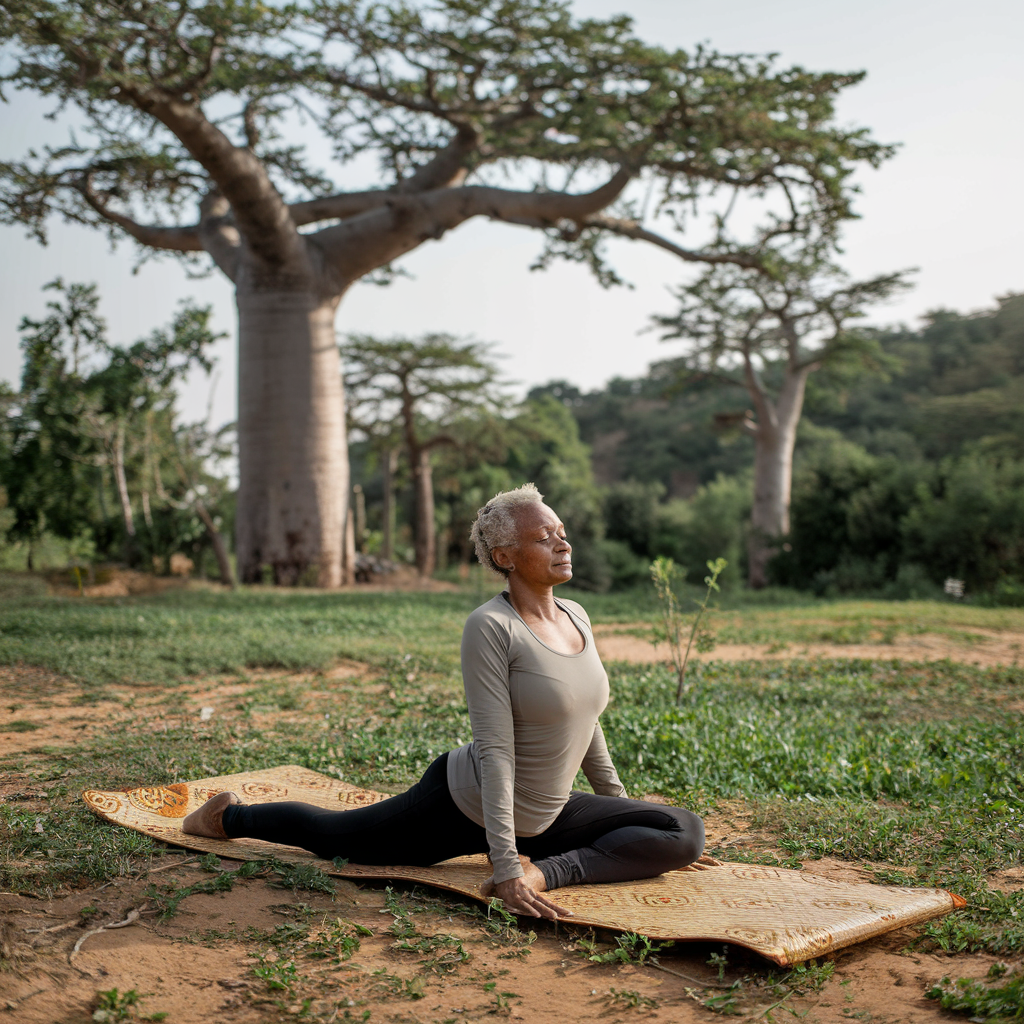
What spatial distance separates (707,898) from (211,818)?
1.61 m

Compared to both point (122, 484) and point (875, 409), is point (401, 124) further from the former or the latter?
point (875, 409)

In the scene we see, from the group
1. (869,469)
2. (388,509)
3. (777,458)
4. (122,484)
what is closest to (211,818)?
(122,484)

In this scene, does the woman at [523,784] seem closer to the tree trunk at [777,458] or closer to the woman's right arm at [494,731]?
the woman's right arm at [494,731]

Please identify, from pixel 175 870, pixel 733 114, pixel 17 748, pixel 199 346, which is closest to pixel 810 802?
pixel 175 870

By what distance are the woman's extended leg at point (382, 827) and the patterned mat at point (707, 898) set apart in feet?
0.18

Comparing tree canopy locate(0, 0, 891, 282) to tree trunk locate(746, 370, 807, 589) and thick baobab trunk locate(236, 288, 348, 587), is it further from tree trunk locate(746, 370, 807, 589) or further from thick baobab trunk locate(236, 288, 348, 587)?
tree trunk locate(746, 370, 807, 589)

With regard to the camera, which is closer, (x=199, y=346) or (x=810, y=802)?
(x=810, y=802)

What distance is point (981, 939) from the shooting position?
247cm

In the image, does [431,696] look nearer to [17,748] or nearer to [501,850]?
[17,748]

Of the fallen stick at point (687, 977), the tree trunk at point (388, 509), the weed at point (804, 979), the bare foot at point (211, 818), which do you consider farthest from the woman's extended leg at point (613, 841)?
the tree trunk at point (388, 509)

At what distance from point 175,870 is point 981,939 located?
2.31 meters

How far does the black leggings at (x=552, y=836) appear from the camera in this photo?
9.24ft

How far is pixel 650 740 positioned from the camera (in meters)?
4.60

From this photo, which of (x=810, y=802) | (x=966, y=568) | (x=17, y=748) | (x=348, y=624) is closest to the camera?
(x=810, y=802)
